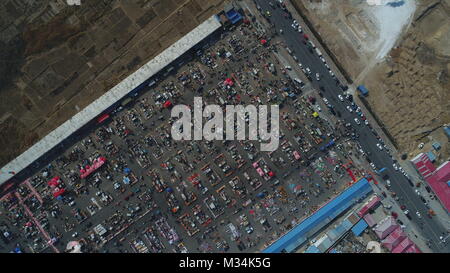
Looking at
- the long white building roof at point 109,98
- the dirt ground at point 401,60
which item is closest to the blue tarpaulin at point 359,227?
the dirt ground at point 401,60

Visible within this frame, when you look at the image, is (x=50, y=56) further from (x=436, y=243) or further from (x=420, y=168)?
(x=436, y=243)

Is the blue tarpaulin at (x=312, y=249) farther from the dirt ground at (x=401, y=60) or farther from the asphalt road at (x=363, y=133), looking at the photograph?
the dirt ground at (x=401, y=60)

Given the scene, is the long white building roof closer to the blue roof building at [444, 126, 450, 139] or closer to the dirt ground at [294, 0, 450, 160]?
the dirt ground at [294, 0, 450, 160]

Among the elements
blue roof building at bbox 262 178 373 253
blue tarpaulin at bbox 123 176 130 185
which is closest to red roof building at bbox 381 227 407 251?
blue roof building at bbox 262 178 373 253

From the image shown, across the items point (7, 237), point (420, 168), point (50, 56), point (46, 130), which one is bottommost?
point (420, 168)

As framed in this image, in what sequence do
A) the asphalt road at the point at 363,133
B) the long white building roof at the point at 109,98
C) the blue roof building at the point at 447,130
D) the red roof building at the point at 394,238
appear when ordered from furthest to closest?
the blue roof building at the point at 447,130
the asphalt road at the point at 363,133
the red roof building at the point at 394,238
the long white building roof at the point at 109,98

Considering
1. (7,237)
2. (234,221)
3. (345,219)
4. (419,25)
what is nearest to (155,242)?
(234,221)
